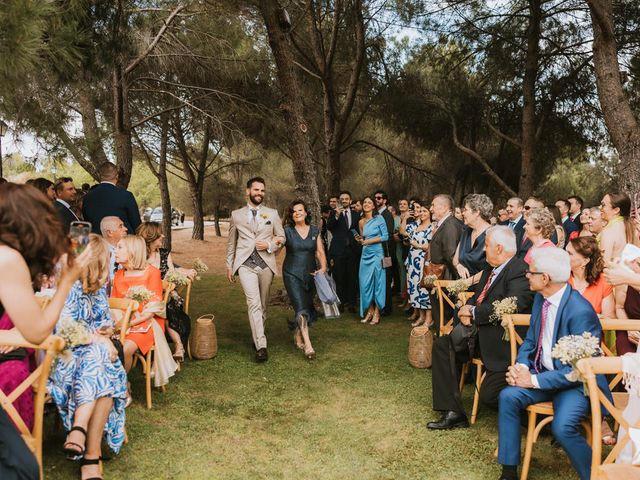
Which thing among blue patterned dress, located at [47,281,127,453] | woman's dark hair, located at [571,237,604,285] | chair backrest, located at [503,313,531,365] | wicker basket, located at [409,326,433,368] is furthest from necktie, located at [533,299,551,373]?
blue patterned dress, located at [47,281,127,453]

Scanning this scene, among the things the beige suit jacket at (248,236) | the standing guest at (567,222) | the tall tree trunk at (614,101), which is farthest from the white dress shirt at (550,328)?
the standing guest at (567,222)

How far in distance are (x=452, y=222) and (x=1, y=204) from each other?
4524 millimetres

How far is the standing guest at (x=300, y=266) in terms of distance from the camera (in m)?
5.77

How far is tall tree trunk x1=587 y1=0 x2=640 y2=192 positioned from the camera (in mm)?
6562

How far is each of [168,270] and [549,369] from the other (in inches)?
141

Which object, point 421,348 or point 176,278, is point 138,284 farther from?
point 421,348

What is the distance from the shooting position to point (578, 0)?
1011 cm

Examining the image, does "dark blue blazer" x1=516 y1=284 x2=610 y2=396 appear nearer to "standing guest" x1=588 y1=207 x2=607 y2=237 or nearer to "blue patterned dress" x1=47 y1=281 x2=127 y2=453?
"blue patterned dress" x1=47 y1=281 x2=127 y2=453

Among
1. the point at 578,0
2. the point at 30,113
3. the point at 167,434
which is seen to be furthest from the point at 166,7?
the point at 167,434

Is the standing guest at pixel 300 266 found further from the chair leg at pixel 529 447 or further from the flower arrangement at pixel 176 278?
the chair leg at pixel 529 447

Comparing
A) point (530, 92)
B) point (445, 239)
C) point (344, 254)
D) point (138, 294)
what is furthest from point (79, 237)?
point (530, 92)

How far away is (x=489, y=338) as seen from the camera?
3789 millimetres

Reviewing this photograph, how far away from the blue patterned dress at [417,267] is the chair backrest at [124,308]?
3992 mm

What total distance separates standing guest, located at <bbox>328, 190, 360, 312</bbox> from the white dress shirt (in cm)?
510
